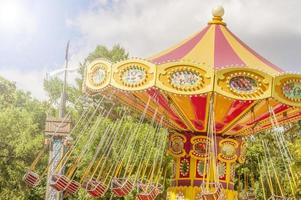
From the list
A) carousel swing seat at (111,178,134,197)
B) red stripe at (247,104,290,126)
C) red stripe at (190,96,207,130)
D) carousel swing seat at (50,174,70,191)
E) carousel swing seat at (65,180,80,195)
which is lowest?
carousel swing seat at (50,174,70,191)

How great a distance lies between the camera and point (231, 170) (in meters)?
12.1

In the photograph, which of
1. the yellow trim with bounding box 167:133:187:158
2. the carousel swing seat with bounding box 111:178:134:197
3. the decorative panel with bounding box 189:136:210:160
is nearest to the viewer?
the carousel swing seat with bounding box 111:178:134:197

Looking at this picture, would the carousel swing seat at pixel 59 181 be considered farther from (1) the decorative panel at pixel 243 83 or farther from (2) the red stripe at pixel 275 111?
(2) the red stripe at pixel 275 111

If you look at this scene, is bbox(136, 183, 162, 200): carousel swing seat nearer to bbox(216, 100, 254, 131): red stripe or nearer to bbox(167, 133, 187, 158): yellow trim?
bbox(167, 133, 187, 158): yellow trim

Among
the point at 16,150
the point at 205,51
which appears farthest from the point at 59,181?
the point at 16,150

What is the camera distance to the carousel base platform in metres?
11.6

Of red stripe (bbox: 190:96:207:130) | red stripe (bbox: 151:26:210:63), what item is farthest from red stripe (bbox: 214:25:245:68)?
red stripe (bbox: 190:96:207:130)

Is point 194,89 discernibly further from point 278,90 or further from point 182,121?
point 182,121

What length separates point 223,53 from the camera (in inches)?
430

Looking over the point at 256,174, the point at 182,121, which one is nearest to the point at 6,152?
the point at 256,174

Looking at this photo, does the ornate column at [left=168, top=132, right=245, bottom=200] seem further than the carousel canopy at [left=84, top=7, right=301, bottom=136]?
Yes

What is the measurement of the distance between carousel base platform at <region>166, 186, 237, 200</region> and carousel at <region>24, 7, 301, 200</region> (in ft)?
0.07

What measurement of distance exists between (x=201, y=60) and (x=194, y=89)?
1049mm

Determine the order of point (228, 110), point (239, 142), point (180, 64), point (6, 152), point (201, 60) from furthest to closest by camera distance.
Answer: point (6, 152), point (239, 142), point (228, 110), point (201, 60), point (180, 64)
